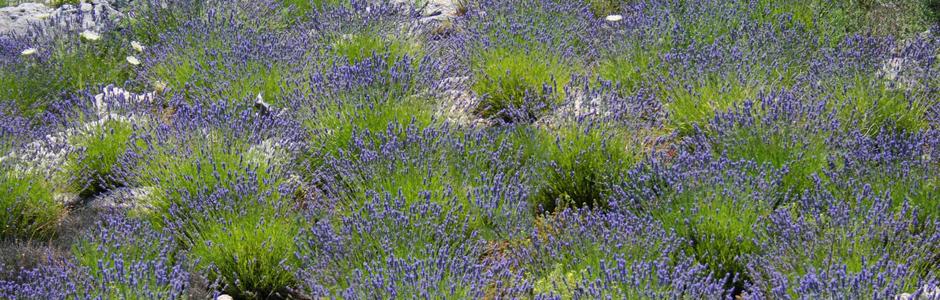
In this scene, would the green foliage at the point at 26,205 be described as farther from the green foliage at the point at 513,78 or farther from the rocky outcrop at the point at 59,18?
the green foliage at the point at 513,78

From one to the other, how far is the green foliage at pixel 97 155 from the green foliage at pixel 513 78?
→ 2.00 metres

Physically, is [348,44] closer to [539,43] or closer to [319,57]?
[319,57]

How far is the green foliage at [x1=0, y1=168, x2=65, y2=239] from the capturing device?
4.00 m

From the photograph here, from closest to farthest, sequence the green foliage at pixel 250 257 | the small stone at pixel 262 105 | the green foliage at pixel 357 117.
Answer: the green foliage at pixel 250 257, the green foliage at pixel 357 117, the small stone at pixel 262 105

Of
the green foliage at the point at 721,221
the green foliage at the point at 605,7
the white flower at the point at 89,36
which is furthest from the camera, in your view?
the green foliage at the point at 605,7

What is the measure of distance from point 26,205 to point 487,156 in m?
2.20

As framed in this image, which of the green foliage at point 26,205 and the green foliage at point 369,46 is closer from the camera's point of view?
the green foliage at point 26,205

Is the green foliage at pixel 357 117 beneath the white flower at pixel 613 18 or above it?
beneath

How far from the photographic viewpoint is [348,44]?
572 centimetres

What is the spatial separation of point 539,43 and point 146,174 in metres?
2.44

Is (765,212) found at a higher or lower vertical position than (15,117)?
higher

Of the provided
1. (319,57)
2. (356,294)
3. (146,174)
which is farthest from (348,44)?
(356,294)

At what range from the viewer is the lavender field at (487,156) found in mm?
3307

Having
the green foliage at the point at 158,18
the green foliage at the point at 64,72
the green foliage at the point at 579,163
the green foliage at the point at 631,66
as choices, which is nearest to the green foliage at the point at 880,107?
the green foliage at the point at 631,66
